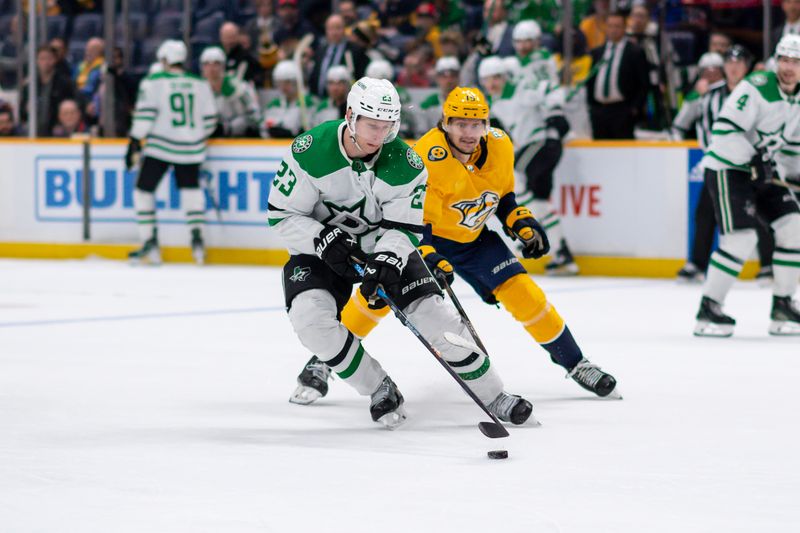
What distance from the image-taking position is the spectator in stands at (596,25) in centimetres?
1053

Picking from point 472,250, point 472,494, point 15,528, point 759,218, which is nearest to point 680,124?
point 759,218

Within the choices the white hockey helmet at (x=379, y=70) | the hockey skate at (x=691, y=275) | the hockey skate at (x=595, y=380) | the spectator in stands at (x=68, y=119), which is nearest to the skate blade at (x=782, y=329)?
the hockey skate at (x=595, y=380)

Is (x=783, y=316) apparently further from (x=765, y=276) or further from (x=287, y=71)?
(x=287, y=71)

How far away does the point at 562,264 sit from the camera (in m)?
9.72

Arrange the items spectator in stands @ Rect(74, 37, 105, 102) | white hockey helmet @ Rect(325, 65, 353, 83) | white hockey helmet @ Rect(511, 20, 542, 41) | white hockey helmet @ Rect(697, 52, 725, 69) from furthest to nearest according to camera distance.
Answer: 1. spectator in stands @ Rect(74, 37, 105, 102)
2. white hockey helmet @ Rect(325, 65, 353, 83)
3. white hockey helmet @ Rect(511, 20, 542, 41)
4. white hockey helmet @ Rect(697, 52, 725, 69)

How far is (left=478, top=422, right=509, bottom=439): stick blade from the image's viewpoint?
13.4 ft

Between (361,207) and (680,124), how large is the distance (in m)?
5.59

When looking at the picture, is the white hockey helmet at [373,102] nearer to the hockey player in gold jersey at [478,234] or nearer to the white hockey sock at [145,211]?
the hockey player in gold jersey at [478,234]

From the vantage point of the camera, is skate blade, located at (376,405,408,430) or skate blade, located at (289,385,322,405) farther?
skate blade, located at (289,385,322,405)

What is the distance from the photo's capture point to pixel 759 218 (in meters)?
6.79

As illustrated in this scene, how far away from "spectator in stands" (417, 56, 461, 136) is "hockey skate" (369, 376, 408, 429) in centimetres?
584

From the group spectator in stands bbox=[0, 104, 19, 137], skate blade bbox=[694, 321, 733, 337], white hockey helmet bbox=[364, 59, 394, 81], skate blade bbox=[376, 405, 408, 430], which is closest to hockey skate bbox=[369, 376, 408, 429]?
skate blade bbox=[376, 405, 408, 430]

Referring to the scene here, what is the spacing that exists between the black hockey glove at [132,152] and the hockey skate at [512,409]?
6.54 metres

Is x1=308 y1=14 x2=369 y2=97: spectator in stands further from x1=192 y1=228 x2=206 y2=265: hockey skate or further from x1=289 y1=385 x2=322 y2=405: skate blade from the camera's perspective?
x1=289 y1=385 x2=322 y2=405: skate blade
